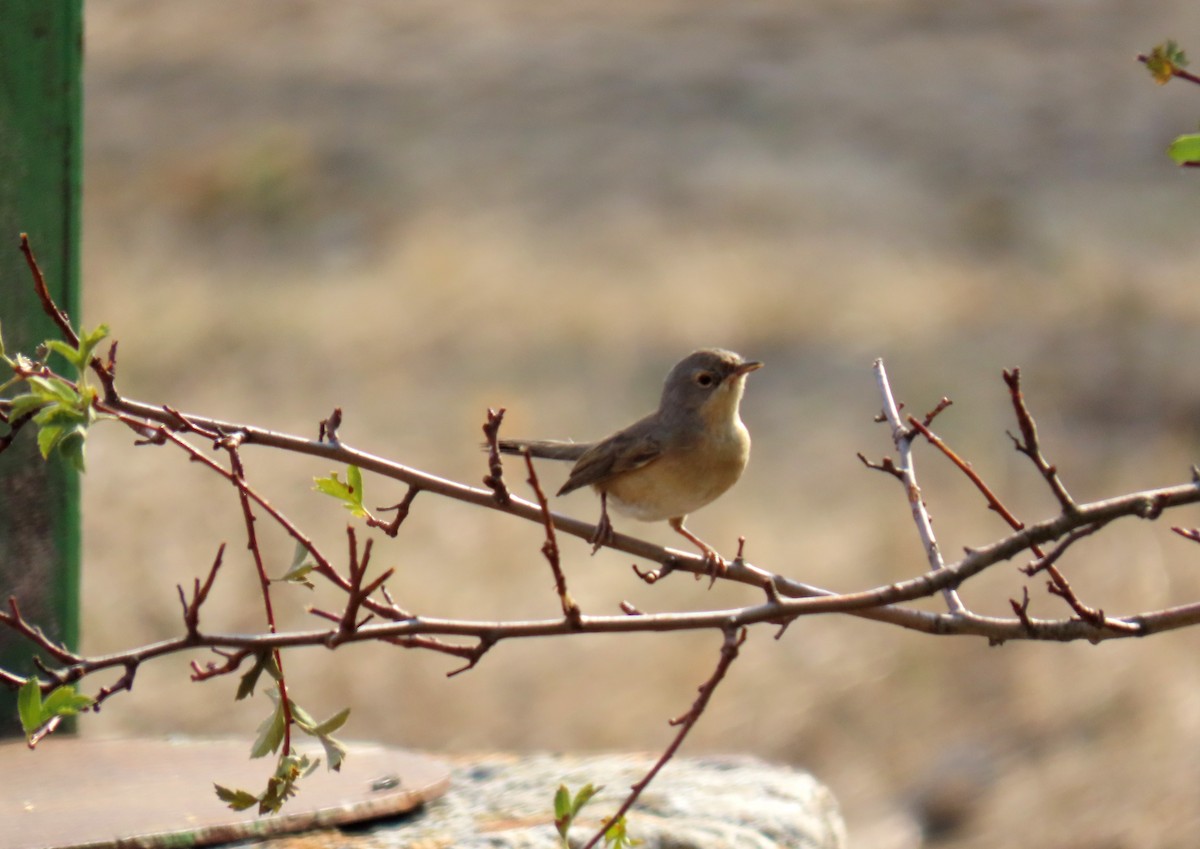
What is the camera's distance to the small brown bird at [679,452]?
152 inches

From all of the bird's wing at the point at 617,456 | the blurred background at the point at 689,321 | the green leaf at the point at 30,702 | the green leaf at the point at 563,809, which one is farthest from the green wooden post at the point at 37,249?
the blurred background at the point at 689,321

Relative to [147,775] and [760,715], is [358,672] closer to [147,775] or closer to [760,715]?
[760,715]

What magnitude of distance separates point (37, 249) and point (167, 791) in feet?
4.09

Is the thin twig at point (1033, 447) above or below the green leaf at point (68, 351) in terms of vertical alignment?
above

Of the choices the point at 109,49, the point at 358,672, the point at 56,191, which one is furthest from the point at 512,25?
the point at 56,191

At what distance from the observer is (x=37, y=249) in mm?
3715

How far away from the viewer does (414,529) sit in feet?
34.8

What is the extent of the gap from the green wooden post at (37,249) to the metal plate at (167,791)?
0.33 metres

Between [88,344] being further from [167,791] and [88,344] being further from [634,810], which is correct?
[634,810]

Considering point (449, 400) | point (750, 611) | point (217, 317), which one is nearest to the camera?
point (750, 611)

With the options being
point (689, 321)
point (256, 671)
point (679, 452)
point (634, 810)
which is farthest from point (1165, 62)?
point (689, 321)

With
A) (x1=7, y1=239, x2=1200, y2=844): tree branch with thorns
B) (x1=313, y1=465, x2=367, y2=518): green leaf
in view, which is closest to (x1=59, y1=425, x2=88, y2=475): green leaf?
(x1=7, y1=239, x2=1200, y2=844): tree branch with thorns

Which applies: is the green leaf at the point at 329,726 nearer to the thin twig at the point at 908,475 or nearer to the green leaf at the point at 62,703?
the green leaf at the point at 62,703

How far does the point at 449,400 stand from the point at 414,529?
159 cm
